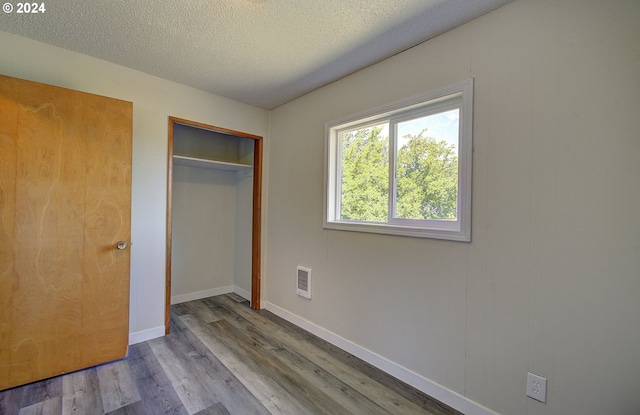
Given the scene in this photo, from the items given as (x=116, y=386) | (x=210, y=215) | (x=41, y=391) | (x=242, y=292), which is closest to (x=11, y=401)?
(x=41, y=391)

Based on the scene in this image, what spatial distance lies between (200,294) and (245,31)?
3233mm

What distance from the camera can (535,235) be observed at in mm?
1466

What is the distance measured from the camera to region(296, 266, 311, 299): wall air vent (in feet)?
9.25

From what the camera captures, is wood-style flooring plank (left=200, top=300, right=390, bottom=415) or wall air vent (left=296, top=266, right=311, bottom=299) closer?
wood-style flooring plank (left=200, top=300, right=390, bottom=415)

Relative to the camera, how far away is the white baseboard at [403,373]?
1688mm

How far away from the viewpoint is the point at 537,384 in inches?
56.6

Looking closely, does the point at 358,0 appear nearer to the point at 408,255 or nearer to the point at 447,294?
the point at 408,255

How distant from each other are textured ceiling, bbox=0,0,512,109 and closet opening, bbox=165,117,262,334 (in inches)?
40.3

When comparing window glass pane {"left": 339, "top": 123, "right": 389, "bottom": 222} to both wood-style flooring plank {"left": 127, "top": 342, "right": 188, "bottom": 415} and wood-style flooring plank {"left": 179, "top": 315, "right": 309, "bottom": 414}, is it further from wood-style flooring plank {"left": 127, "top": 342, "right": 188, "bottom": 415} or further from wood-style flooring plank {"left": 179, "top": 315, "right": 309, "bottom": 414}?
wood-style flooring plank {"left": 127, "top": 342, "right": 188, "bottom": 415}

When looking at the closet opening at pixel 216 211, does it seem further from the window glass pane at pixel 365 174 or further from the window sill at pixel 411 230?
the window sill at pixel 411 230

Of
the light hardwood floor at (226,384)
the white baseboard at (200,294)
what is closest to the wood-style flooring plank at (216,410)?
the light hardwood floor at (226,384)

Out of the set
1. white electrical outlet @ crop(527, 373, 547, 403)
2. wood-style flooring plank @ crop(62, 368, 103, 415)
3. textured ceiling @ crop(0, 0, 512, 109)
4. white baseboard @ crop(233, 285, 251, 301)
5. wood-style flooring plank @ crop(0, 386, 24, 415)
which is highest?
textured ceiling @ crop(0, 0, 512, 109)

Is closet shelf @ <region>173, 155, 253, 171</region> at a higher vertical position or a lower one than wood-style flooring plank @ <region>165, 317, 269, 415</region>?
higher

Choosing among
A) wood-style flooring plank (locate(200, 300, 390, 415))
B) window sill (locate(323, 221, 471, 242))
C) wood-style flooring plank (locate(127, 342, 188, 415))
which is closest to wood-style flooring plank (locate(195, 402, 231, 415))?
wood-style flooring plank (locate(127, 342, 188, 415))
